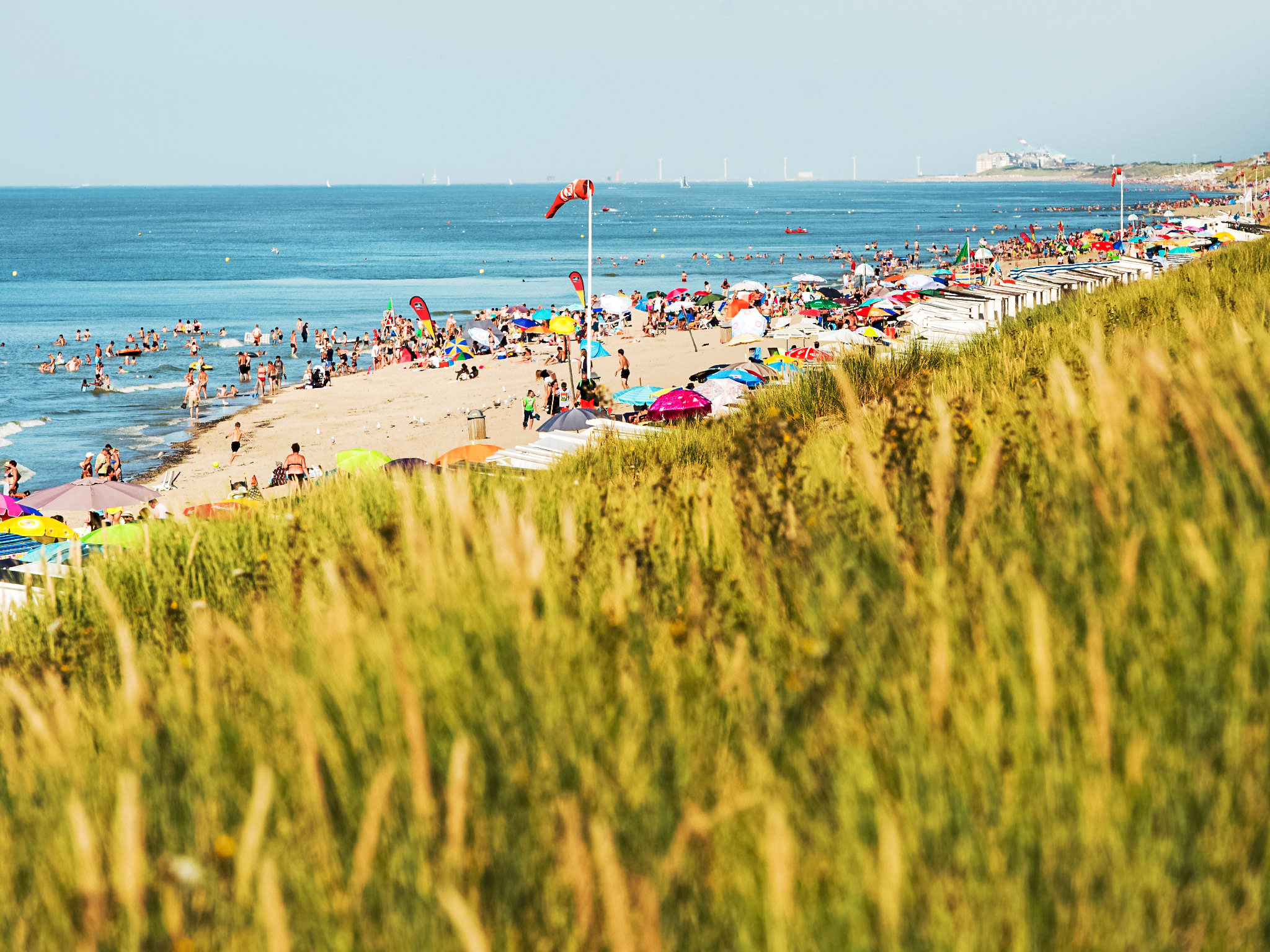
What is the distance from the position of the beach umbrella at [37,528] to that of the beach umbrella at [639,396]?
1060cm

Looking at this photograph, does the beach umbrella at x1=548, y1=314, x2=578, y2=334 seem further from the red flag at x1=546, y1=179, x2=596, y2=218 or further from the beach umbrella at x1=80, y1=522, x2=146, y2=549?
the beach umbrella at x1=80, y1=522, x2=146, y2=549

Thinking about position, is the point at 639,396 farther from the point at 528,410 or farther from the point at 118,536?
the point at 118,536

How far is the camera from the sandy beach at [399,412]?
2459cm

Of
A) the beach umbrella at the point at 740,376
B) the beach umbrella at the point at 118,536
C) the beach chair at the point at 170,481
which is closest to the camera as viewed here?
the beach umbrella at the point at 118,536

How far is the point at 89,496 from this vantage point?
682 inches

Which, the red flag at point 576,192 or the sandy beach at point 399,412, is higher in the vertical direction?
the red flag at point 576,192

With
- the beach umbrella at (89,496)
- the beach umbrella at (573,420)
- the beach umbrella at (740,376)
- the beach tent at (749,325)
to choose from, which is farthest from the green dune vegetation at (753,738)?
the beach tent at (749,325)

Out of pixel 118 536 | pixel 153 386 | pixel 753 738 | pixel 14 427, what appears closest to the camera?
pixel 753 738

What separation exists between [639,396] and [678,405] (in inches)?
167

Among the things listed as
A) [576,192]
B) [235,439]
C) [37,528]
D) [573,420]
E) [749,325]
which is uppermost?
[576,192]

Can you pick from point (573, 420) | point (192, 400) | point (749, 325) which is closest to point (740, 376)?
point (573, 420)

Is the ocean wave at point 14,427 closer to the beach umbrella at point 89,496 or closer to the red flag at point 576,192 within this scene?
the beach umbrella at point 89,496

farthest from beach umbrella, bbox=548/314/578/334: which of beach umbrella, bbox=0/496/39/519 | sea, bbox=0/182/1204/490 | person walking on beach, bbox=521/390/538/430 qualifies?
beach umbrella, bbox=0/496/39/519

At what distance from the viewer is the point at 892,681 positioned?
210cm
